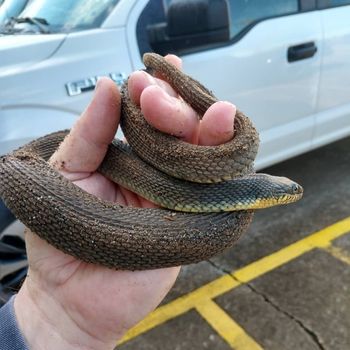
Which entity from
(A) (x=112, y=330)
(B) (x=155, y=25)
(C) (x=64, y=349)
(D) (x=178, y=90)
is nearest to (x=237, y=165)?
(D) (x=178, y=90)

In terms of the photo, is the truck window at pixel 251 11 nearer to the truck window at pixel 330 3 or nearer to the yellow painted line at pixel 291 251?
the truck window at pixel 330 3

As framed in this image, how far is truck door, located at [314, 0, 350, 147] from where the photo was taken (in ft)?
13.6

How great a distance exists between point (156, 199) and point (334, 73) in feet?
9.66

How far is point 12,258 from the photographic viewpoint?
3.07 m

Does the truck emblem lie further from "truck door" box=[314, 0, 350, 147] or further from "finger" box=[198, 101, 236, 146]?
"truck door" box=[314, 0, 350, 147]

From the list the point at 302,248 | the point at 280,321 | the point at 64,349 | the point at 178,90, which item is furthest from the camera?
the point at 302,248

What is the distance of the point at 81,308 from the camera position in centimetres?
174

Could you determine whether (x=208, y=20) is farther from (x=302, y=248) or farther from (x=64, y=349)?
(x=64, y=349)

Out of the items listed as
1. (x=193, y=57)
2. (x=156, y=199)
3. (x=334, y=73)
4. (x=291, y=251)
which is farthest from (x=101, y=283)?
(x=334, y=73)

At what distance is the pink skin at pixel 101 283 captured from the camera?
66.0 inches

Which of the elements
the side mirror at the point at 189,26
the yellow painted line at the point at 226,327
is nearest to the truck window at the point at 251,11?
the side mirror at the point at 189,26

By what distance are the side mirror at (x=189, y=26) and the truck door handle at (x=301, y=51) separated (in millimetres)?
666

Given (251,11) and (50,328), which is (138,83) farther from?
(251,11)

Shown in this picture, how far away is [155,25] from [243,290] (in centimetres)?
183
